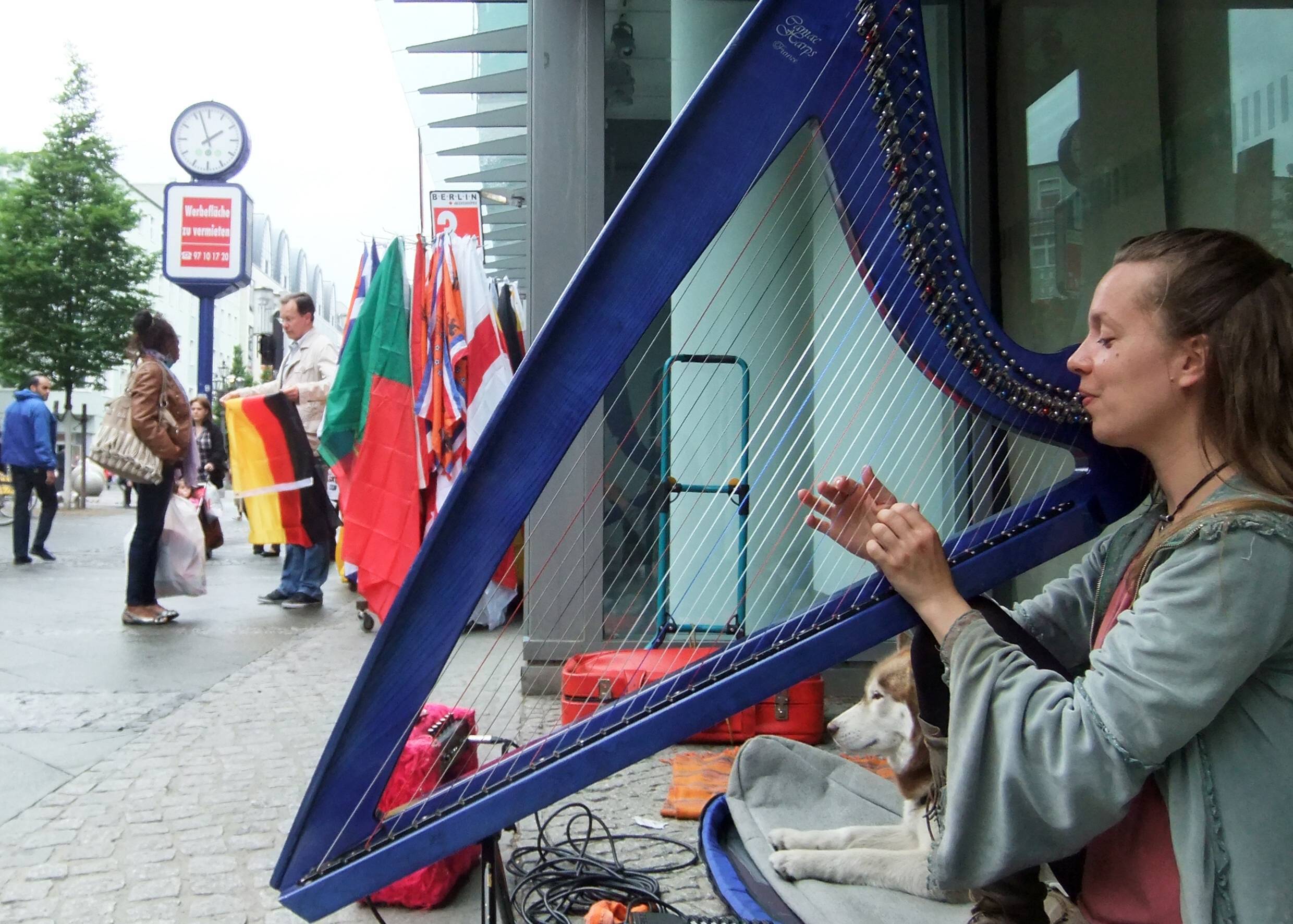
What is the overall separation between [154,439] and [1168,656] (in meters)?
5.91

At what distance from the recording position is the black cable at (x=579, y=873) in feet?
7.27

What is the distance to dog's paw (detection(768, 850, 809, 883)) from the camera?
2.24 metres

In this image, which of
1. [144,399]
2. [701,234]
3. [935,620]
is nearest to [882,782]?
[935,620]

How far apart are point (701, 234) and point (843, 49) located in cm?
32

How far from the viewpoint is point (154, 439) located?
19.5ft

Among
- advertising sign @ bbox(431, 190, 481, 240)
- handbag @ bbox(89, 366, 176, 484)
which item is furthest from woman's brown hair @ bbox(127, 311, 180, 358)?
advertising sign @ bbox(431, 190, 481, 240)

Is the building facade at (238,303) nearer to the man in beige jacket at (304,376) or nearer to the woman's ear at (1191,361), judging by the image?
the man in beige jacket at (304,376)

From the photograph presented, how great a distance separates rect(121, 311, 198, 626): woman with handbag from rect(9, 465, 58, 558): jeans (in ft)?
13.3

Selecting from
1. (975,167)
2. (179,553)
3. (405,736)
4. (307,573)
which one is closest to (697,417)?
(975,167)

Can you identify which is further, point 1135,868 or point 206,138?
point 206,138

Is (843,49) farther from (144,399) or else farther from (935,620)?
(144,399)

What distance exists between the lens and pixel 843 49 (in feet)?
4.51

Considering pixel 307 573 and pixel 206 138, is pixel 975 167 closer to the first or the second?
pixel 307 573

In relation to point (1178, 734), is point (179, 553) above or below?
below
